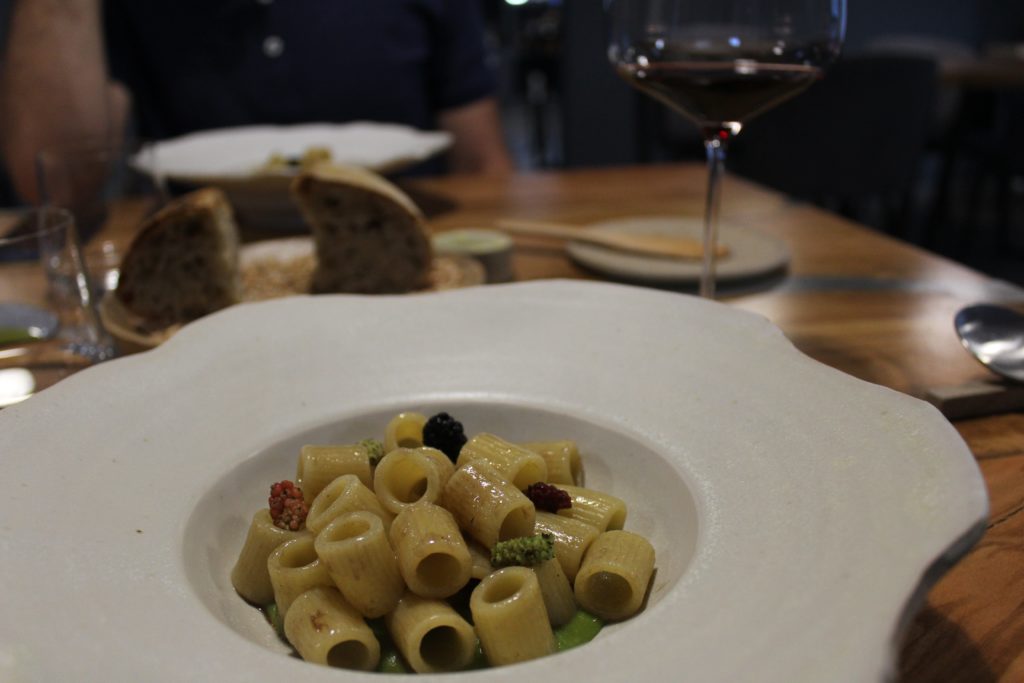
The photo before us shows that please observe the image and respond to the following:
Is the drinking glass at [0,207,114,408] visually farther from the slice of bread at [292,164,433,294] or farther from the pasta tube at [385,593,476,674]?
the pasta tube at [385,593,476,674]

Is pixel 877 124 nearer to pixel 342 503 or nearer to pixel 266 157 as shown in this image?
pixel 266 157

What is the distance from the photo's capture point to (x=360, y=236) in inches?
56.4

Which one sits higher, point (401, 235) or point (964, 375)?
point (401, 235)

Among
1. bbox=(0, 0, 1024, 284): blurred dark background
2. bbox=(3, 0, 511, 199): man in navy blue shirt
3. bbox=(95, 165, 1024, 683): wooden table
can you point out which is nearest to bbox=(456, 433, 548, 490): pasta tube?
bbox=(95, 165, 1024, 683): wooden table

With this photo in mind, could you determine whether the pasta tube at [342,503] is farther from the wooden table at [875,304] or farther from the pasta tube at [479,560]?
the wooden table at [875,304]

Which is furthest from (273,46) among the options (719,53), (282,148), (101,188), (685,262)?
(719,53)

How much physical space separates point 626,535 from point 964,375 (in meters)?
0.66

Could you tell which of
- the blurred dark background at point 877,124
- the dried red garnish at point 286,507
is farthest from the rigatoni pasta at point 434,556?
the blurred dark background at point 877,124

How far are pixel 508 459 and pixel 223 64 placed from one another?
2.42 m

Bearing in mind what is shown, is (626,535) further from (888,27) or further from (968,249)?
(888,27)

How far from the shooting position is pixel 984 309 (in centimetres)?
111

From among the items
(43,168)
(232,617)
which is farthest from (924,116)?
(232,617)

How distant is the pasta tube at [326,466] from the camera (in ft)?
2.55

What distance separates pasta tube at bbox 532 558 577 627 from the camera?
694 mm
